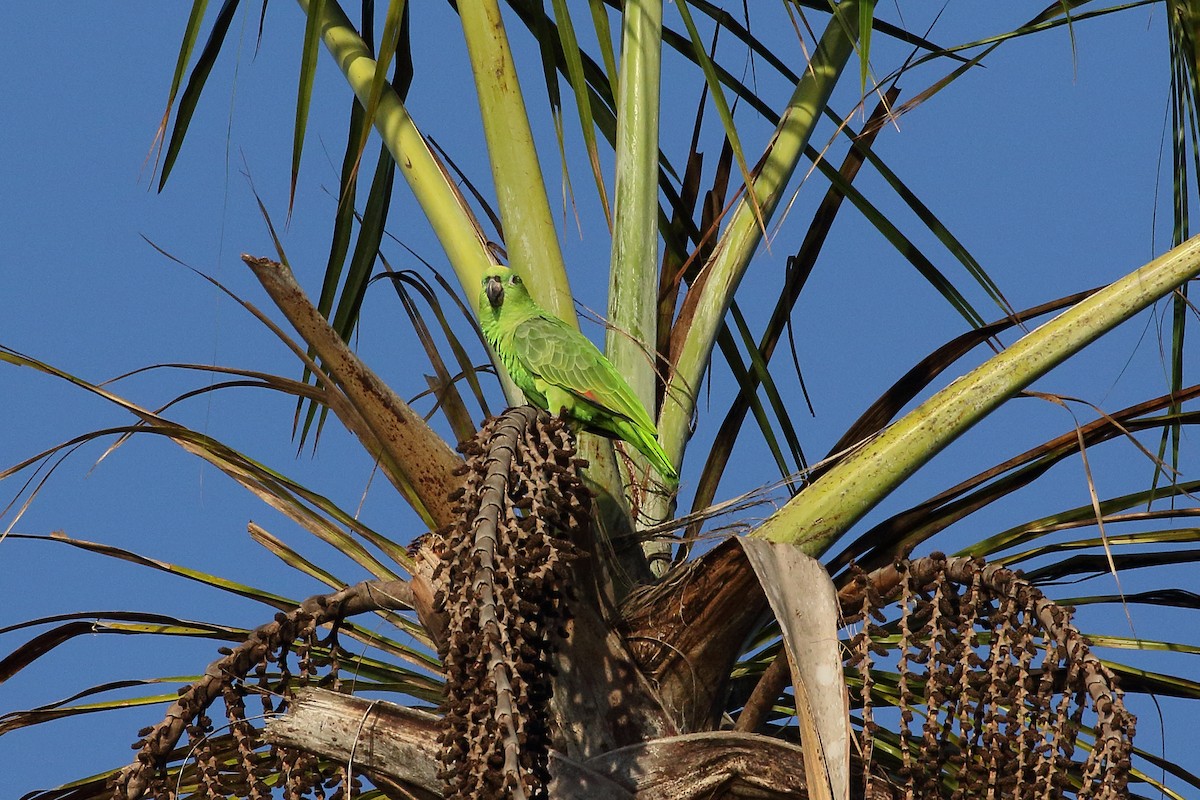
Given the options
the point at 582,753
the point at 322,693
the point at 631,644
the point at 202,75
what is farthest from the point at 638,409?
the point at 202,75

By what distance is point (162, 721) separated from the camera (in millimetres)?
2297

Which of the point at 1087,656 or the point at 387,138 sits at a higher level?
the point at 387,138

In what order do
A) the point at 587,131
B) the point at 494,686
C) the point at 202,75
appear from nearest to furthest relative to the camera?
1. the point at 494,686
2. the point at 587,131
3. the point at 202,75

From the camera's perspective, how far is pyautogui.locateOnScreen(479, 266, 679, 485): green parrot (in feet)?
10.6

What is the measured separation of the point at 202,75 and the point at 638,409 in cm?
161

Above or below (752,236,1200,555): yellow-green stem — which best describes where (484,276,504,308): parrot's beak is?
above

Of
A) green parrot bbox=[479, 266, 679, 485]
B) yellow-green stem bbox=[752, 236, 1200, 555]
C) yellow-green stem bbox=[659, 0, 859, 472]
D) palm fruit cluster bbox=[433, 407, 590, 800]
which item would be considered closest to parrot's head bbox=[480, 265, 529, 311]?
green parrot bbox=[479, 266, 679, 485]

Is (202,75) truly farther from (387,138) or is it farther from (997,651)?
(997,651)

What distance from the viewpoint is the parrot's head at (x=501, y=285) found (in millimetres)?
3350

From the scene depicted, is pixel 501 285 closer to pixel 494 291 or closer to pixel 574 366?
pixel 494 291

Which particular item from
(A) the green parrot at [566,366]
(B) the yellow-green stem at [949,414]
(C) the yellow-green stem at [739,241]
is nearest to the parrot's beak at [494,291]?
(A) the green parrot at [566,366]

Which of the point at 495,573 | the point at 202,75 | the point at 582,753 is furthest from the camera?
the point at 202,75

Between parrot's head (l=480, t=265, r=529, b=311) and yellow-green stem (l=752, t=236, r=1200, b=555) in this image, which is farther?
parrot's head (l=480, t=265, r=529, b=311)

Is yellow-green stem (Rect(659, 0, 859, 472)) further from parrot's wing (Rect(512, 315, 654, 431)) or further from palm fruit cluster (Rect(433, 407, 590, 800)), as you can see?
palm fruit cluster (Rect(433, 407, 590, 800))
